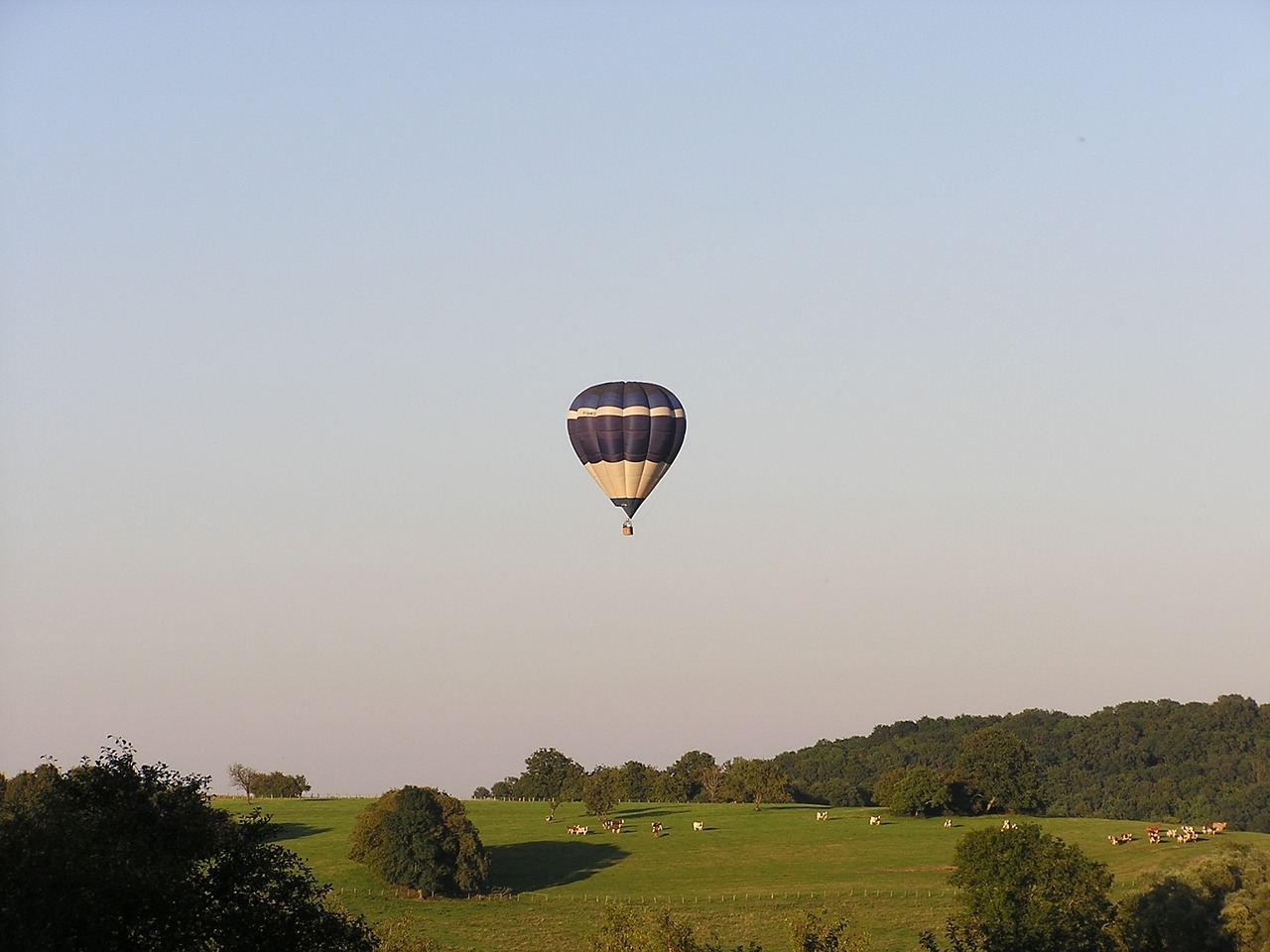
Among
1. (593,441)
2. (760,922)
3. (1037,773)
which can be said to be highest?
(593,441)

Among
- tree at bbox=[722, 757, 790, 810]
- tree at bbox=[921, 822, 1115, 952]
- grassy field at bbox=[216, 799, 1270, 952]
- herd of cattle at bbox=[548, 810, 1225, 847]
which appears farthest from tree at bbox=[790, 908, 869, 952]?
tree at bbox=[722, 757, 790, 810]

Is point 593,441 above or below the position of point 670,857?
above

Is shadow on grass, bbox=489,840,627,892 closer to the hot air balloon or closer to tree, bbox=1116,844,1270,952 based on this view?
the hot air balloon

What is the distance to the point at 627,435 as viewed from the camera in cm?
7800

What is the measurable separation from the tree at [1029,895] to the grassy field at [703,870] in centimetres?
301

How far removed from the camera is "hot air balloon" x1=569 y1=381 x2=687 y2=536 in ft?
256

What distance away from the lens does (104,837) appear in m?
34.5

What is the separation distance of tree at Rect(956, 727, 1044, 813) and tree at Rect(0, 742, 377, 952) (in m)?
90.0

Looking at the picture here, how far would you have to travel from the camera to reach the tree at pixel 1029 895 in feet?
217

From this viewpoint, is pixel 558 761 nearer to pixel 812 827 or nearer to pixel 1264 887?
pixel 812 827

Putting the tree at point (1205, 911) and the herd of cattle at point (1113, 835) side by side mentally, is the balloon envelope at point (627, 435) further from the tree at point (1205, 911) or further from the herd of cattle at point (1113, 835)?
the herd of cattle at point (1113, 835)

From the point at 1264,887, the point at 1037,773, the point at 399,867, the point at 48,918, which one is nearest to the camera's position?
the point at 48,918

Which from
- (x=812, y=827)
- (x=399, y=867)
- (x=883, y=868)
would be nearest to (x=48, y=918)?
(x=399, y=867)

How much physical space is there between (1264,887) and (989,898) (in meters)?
11.4
